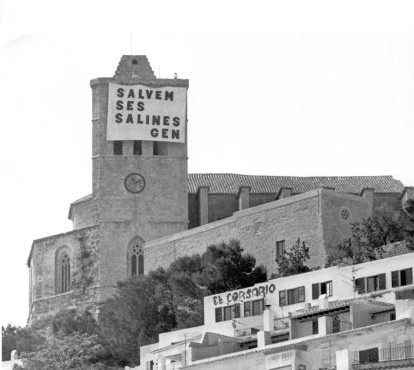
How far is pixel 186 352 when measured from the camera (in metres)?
57.8

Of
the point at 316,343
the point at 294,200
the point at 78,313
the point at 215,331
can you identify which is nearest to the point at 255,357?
the point at 316,343

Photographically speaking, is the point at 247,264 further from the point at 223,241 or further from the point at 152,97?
the point at 152,97

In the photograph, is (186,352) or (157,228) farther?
(157,228)

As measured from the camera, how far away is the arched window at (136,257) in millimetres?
97438

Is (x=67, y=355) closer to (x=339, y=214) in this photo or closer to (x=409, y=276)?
(x=339, y=214)

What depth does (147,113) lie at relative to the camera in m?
99.2

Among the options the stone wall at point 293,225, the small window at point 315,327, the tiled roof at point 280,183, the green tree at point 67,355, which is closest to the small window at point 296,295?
the small window at point 315,327

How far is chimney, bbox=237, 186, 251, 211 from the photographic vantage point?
98.7 metres

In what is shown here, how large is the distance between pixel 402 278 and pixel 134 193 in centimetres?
3936

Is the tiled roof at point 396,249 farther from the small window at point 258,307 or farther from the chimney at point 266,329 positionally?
the chimney at point 266,329

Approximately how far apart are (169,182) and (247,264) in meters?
22.5

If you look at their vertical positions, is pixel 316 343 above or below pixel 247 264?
below

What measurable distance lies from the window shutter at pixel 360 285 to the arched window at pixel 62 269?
38821 mm

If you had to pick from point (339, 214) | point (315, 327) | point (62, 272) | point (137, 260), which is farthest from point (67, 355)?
point (62, 272)
